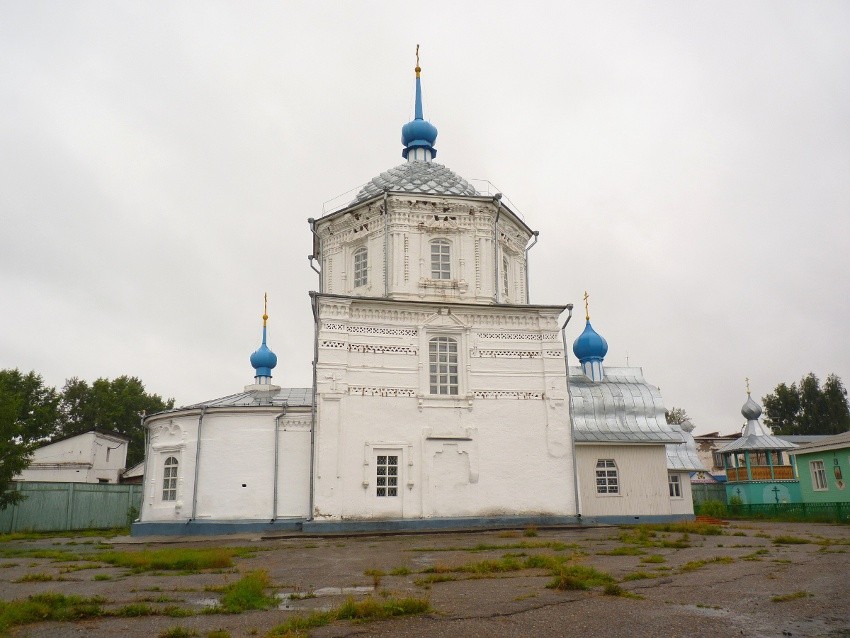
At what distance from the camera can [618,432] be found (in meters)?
21.6

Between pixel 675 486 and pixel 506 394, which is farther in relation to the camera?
pixel 675 486

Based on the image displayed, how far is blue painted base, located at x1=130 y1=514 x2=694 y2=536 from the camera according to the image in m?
16.7

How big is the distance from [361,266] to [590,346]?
30.4 ft

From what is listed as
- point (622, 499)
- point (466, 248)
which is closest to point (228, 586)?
point (466, 248)

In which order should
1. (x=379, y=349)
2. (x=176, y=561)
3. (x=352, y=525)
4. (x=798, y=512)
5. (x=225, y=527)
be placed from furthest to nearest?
(x=798, y=512) < (x=379, y=349) < (x=225, y=527) < (x=352, y=525) < (x=176, y=561)

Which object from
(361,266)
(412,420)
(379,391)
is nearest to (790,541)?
(412,420)

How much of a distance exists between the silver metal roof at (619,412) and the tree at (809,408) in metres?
36.2

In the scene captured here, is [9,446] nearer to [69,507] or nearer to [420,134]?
[69,507]

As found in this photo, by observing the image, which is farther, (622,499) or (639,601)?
(622,499)

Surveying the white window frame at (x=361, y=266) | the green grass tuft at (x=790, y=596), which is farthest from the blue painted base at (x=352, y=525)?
the green grass tuft at (x=790, y=596)

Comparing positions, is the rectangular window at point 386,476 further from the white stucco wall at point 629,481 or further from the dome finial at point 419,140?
the dome finial at point 419,140

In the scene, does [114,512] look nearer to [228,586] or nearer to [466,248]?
[466,248]

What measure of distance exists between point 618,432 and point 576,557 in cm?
1196

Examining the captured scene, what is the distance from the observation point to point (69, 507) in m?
23.7
